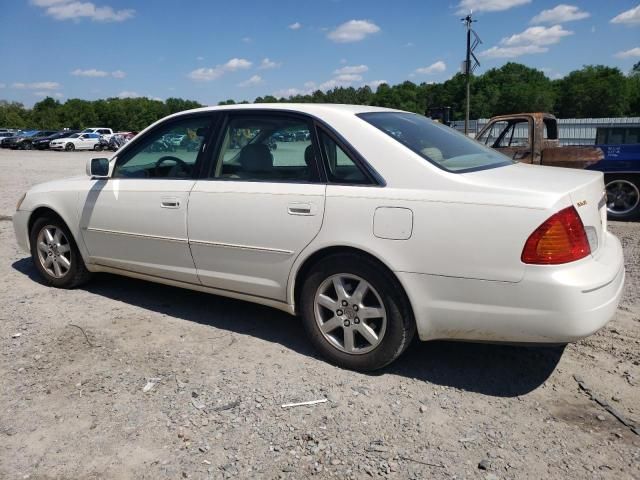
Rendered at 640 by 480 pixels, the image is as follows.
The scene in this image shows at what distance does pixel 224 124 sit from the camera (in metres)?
4.15

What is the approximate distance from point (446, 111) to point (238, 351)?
40.1ft

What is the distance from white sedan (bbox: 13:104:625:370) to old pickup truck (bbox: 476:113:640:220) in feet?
18.1

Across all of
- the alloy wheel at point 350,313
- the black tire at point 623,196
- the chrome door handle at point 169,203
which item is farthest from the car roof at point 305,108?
the black tire at point 623,196

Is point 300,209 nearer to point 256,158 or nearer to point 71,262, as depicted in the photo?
point 256,158

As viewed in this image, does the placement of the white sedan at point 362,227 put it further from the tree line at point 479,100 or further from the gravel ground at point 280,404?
the tree line at point 479,100

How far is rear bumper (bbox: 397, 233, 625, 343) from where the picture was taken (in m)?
2.89

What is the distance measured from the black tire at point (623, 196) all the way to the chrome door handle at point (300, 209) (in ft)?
22.5

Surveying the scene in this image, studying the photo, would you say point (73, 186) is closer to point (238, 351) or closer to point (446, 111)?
point (238, 351)

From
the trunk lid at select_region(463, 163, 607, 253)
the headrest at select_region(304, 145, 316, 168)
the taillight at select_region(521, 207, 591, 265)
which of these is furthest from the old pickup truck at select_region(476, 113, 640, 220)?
the taillight at select_region(521, 207, 591, 265)

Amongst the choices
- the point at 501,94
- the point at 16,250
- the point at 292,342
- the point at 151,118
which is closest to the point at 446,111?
the point at 16,250

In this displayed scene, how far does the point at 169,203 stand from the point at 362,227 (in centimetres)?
165

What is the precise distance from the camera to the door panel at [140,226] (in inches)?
165

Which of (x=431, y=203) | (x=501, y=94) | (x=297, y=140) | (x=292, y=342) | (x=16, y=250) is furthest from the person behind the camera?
(x=501, y=94)

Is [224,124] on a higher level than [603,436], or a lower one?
higher
